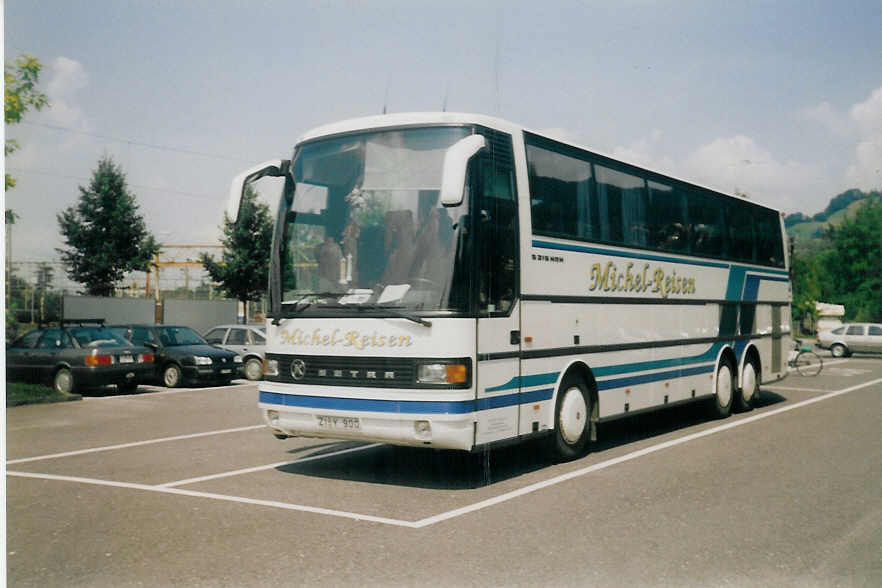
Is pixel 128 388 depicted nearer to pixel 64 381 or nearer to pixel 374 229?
pixel 64 381

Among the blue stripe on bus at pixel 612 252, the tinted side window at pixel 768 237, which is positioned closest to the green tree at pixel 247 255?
the tinted side window at pixel 768 237

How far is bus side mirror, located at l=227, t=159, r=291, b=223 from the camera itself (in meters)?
8.91

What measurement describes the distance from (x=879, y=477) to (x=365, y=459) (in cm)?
550

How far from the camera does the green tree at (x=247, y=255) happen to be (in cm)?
3994

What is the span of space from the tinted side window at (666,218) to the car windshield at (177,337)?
543 inches

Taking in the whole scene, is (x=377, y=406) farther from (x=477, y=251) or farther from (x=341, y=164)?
(x=341, y=164)

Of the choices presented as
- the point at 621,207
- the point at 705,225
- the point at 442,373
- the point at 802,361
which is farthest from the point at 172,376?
the point at 802,361

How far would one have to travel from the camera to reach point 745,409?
49.9ft

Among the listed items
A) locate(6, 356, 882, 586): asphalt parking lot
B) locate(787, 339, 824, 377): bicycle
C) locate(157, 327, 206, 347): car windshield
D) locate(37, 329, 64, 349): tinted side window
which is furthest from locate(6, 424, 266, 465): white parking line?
locate(787, 339, 824, 377): bicycle

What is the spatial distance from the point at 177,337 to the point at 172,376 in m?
1.48

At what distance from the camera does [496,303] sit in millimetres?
8422

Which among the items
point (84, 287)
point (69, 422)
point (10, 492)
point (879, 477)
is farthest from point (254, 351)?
point (879, 477)

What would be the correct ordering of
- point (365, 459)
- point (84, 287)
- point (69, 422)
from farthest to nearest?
point (84, 287), point (69, 422), point (365, 459)

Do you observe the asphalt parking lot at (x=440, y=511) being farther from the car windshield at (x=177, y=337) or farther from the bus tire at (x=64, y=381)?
the car windshield at (x=177, y=337)
